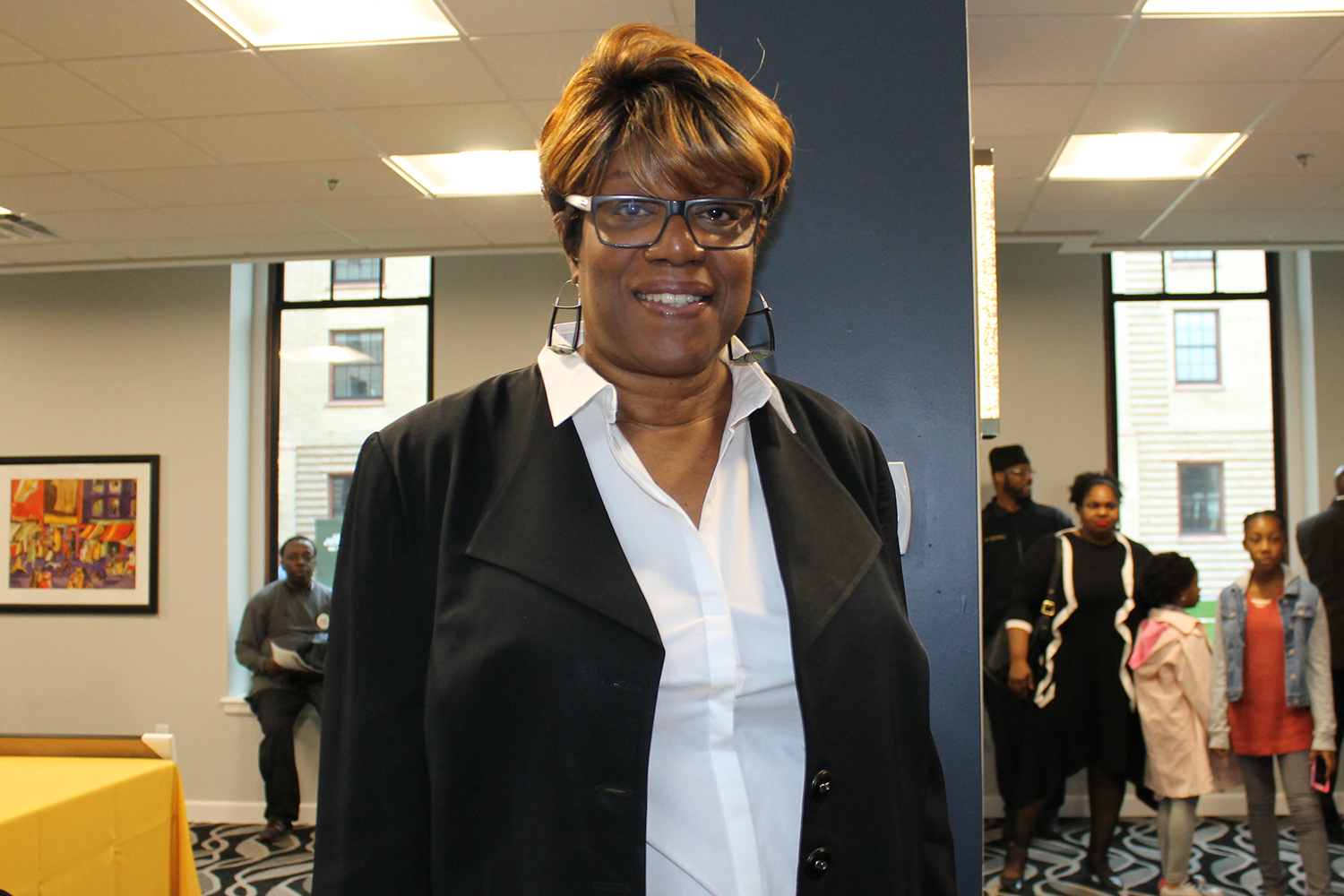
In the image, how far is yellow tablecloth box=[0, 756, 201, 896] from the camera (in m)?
2.44

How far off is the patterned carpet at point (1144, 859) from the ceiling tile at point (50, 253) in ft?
17.9

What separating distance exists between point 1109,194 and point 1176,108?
0.97m

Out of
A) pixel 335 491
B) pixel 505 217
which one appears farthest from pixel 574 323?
pixel 335 491

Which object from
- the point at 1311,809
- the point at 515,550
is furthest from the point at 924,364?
the point at 1311,809

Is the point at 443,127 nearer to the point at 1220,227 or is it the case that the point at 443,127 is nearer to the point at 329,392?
the point at 329,392

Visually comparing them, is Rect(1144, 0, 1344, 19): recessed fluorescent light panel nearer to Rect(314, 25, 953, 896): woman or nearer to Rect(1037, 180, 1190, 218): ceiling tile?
Rect(1037, 180, 1190, 218): ceiling tile

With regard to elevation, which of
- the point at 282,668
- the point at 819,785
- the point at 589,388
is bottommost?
the point at 282,668

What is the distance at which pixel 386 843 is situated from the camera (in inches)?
37.1

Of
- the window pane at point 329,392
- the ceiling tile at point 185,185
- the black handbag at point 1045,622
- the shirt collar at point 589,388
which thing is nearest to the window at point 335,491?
the window pane at point 329,392

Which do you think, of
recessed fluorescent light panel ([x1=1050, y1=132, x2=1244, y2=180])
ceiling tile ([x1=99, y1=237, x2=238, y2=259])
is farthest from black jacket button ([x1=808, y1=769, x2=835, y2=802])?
ceiling tile ([x1=99, y1=237, x2=238, y2=259])

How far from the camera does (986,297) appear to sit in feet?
5.81

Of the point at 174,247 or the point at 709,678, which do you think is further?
the point at 174,247

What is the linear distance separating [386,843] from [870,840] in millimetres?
466

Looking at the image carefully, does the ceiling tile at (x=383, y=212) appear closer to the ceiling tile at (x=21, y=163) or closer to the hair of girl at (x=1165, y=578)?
the ceiling tile at (x=21, y=163)
